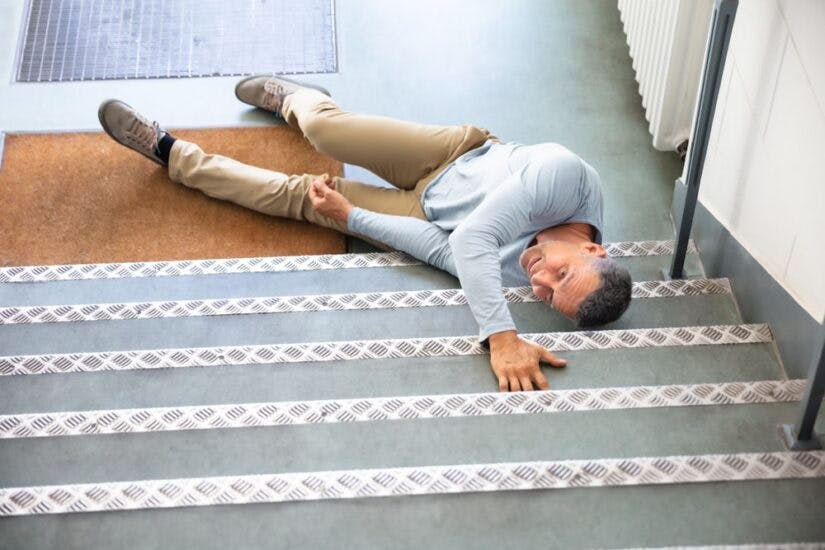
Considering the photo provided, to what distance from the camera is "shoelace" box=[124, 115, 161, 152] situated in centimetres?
335

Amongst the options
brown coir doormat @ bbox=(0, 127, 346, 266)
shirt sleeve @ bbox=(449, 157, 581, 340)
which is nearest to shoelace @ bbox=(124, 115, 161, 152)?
brown coir doormat @ bbox=(0, 127, 346, 266)

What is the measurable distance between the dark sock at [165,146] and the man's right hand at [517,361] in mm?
1494

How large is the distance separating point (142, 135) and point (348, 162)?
70 cm

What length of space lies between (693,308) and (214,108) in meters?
1.94

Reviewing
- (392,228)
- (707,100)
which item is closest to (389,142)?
(392,228)

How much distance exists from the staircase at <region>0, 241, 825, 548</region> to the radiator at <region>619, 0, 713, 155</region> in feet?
2.90

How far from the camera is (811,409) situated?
2.08 meters

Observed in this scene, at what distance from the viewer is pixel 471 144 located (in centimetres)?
315

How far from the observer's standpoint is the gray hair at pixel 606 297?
253 cm

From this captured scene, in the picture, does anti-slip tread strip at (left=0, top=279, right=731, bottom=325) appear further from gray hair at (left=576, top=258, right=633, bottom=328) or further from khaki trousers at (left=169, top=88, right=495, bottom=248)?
khaki trousers at (left=169, top=88, right=495, bottom=248)

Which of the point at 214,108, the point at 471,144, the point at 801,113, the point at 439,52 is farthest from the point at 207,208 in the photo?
the point at 801,113

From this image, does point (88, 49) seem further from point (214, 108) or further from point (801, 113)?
point (801, 113)

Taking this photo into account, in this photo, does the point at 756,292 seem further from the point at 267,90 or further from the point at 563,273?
the point at 267,90

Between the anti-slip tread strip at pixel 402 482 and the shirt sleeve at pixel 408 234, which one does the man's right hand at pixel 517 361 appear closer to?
the anti-slip tread strip at pixel 402 482
